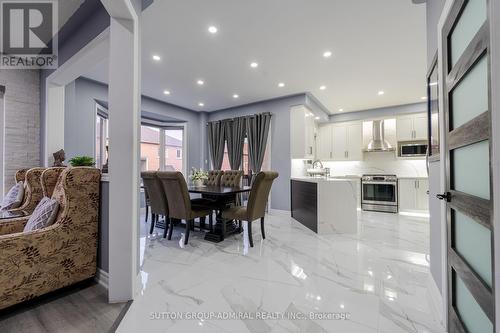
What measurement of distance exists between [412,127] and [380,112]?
0.88 meters

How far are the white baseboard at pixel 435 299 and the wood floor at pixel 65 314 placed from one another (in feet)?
7.72

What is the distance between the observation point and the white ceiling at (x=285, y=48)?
2.39 metres

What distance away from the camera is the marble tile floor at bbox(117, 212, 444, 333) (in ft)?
5.11

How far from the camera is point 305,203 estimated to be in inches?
161

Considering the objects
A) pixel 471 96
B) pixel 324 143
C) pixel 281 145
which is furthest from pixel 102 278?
pixel 324 143

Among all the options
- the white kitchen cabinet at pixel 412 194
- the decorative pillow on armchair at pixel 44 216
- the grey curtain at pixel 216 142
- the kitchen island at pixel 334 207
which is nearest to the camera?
the decorative pillow on armchair at pixel 44 216

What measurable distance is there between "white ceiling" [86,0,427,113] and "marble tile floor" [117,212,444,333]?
284cm

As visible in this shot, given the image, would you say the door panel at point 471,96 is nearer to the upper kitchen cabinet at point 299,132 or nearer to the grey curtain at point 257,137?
the upper kitchen cabinet at point 299,132

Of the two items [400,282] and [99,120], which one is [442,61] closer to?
[400,282]

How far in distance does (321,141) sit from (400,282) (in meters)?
4.95

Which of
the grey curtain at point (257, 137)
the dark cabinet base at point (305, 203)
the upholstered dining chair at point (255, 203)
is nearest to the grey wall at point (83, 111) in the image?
the grey curtain at point (257, 137)

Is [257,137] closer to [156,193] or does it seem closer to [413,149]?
[156,193]

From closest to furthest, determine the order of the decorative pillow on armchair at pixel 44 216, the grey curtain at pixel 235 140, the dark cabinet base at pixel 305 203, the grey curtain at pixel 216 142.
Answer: the decorative pillow on armchair at pixel 44 216 → the dark cabinet base at pixel 305 203 → the grey curtain at pixel 235 140 → the grey curtain at pixel 216 142

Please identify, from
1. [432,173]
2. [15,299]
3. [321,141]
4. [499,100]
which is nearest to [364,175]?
[321,141]
